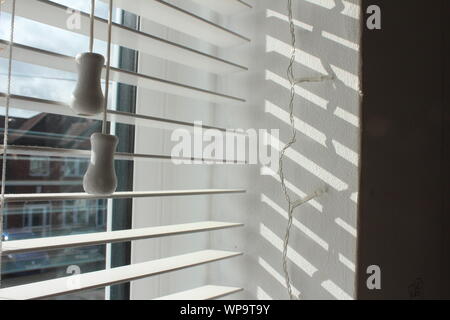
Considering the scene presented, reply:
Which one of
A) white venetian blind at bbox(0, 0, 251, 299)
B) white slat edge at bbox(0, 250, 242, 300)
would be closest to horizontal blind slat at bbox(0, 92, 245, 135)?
white venetian blind at bbox(0, 0, 251, 299)

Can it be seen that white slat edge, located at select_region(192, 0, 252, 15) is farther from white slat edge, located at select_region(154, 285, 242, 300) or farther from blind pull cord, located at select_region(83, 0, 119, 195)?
white slat edge, located at select_region(154, 285, 242, 300)

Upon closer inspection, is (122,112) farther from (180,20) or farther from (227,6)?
(227,6)

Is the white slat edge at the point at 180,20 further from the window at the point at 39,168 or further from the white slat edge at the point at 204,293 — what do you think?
the white slat edge at the point at 204,293

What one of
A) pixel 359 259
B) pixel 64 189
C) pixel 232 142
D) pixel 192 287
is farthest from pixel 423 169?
pixel 64 189

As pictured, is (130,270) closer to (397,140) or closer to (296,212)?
(296,212)

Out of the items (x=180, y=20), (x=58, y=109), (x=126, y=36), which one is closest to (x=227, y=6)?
(x=180, y=20)

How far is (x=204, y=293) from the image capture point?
0.76 metres

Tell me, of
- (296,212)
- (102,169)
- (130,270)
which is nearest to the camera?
(102,169)

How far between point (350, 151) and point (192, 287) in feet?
1.34

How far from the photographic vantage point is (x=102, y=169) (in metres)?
0.52

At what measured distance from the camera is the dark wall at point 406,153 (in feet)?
2.20

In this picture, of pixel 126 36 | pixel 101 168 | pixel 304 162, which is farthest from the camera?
pixel 304 162

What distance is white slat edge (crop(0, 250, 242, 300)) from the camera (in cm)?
50

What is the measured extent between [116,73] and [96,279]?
0.95ft
